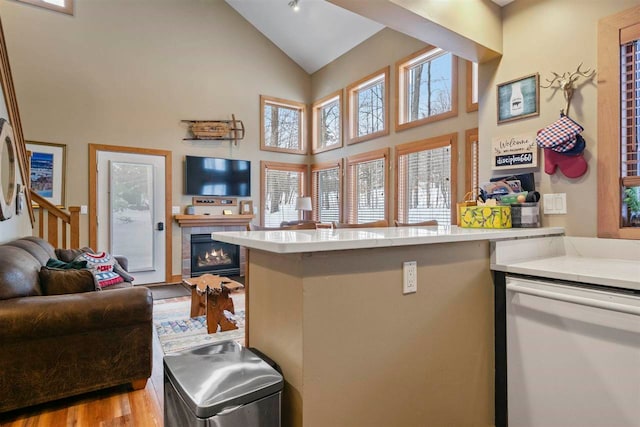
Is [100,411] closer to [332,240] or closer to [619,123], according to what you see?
[332,240]

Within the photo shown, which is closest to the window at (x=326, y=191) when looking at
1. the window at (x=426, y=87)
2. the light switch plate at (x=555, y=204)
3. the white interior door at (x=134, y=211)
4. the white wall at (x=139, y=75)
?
the white wall at (x=139, y=75)

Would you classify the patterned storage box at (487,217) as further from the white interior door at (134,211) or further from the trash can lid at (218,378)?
the white interior door at (134,211)

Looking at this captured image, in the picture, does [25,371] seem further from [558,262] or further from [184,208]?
[184,208]

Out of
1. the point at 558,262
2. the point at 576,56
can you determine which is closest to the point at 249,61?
the point at 576,56

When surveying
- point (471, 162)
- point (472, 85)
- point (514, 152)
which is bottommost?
point (514, 152)

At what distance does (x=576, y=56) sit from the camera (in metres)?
1.97

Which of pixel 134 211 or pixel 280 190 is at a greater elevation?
pixel 280 190

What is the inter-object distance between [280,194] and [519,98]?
5.14 m

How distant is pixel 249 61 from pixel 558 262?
6157mm

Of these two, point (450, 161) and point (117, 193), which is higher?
point (450, 161)

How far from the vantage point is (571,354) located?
1.41 m

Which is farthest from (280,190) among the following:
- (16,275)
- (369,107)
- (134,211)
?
(16,275)

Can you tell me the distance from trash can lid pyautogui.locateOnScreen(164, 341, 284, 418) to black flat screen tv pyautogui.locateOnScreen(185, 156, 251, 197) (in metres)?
4.98

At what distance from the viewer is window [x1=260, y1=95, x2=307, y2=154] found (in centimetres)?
662
